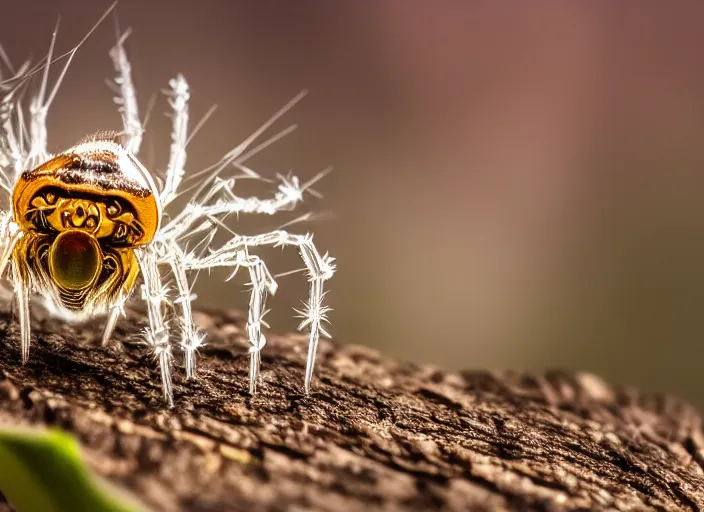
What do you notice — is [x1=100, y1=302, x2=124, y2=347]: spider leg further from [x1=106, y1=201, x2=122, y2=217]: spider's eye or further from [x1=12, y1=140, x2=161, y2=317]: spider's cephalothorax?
[x1=106, y1=201, x2=122, y2=217]: spider's eye

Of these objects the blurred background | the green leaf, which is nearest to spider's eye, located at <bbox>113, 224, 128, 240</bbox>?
the green leaf

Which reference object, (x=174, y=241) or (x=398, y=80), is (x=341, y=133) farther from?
(x=174, y=241)

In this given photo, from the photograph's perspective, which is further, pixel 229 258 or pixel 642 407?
pixel 642 407

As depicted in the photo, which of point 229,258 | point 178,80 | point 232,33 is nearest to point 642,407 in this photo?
point 229,258

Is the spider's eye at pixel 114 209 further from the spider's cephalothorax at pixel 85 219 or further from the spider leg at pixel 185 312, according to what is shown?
the spider leg at pixel 185 312

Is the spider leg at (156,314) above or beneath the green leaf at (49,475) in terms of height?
above

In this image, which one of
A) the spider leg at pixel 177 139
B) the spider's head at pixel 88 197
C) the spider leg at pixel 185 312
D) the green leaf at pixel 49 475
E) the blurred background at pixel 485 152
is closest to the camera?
the green leaf at pixel 49 475

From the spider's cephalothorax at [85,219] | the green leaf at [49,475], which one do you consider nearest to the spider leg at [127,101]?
the spider's cephalothorax at [85,219]

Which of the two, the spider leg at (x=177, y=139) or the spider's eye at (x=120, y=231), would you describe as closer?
the spider's eye at (x=120, y=231)
